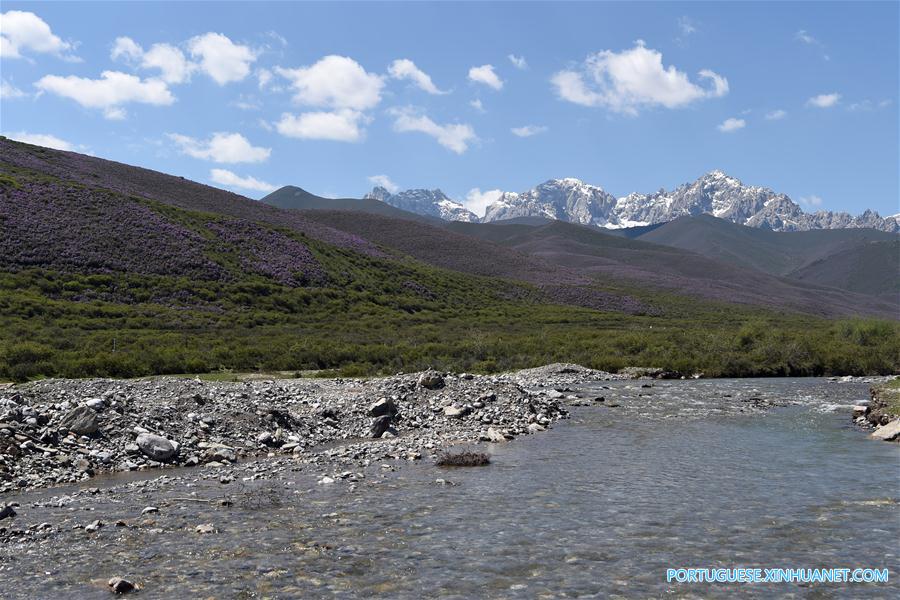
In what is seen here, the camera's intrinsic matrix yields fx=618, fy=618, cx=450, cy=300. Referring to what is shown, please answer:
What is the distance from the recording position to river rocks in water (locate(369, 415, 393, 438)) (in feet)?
78.0

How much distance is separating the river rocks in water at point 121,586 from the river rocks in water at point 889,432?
926 inches

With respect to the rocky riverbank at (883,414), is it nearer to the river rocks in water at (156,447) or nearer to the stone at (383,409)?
the stone at (383,409)

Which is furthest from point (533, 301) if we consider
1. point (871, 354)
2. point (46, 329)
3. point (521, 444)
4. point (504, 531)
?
point (504, 531)

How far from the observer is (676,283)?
534ft

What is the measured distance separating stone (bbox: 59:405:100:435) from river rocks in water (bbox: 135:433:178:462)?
5.12ft

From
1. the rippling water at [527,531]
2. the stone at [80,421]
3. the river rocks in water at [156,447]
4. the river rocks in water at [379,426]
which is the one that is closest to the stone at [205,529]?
the rippling water at [527,531]

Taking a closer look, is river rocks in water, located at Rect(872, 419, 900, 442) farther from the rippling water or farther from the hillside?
the hillside

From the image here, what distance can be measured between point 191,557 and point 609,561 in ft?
24.5

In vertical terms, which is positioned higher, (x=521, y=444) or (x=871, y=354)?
(x=871, y=354)

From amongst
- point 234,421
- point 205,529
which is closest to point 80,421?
point 234,421

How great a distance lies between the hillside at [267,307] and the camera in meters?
45.1

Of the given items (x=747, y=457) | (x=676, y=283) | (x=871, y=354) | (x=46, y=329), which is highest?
(x=676, y=283)

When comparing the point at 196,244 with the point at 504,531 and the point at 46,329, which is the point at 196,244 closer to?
the point at 46,329

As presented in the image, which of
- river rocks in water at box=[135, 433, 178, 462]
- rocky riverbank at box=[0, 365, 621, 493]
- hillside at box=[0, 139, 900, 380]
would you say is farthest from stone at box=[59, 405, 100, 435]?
hillside at box=[0, 139, 900, 380]
